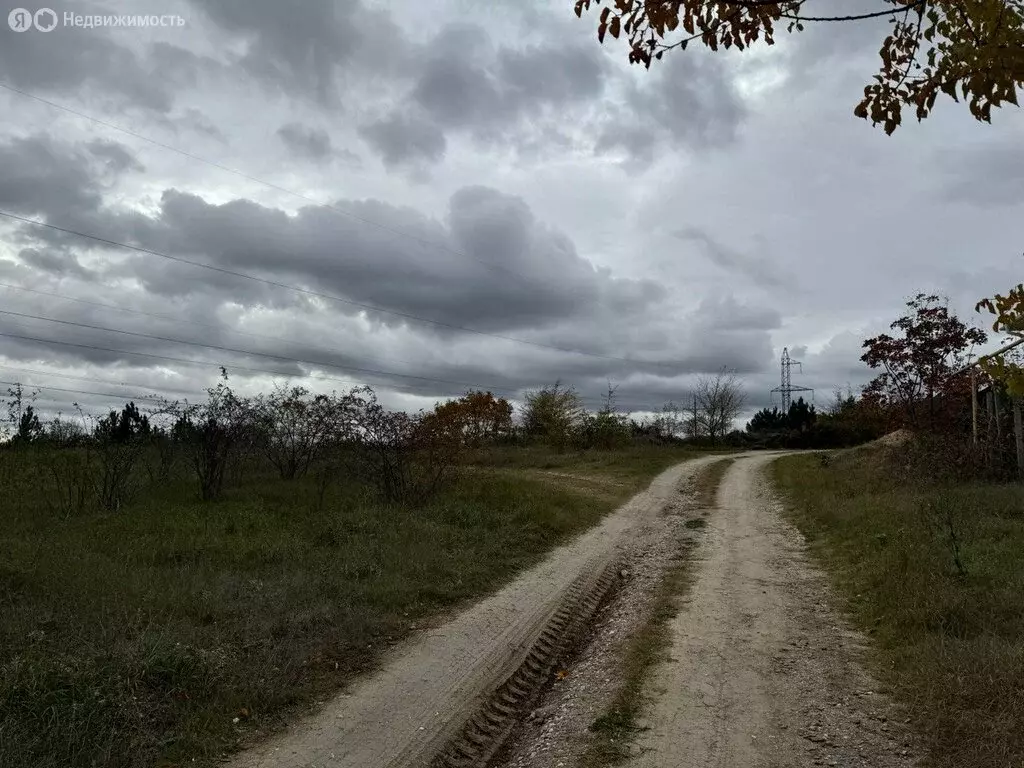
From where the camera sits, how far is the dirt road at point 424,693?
4.82 metres

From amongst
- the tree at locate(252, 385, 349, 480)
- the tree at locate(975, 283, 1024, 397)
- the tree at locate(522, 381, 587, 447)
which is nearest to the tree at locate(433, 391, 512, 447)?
the tree at locate(522, 381, 587, 447)

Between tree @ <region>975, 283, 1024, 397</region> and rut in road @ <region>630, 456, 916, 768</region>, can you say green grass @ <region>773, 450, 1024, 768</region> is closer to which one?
rut in road @ <region>630, 456, 916, 768</region>

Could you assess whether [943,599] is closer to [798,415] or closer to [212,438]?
[212,438]

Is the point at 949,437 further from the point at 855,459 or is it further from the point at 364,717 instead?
the point at 364,717

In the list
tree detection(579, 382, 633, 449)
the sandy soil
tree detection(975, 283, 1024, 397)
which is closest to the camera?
tree detection(975, 283, 1024, 397)

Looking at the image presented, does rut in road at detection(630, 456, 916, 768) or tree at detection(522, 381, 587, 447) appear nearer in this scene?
rut in road at detection(630, 456, 916, 768)

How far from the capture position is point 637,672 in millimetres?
6316

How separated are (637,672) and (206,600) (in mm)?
4701

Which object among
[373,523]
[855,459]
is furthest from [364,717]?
[855,459]

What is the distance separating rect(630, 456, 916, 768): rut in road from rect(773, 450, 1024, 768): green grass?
0.99ft

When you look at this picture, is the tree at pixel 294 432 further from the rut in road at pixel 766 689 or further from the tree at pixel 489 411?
the tree at pixel 489 411

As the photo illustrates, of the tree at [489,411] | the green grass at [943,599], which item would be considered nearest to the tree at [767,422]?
the tree at [489,411]

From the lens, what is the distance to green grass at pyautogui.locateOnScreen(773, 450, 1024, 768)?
4777 mm

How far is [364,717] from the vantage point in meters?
5.40
